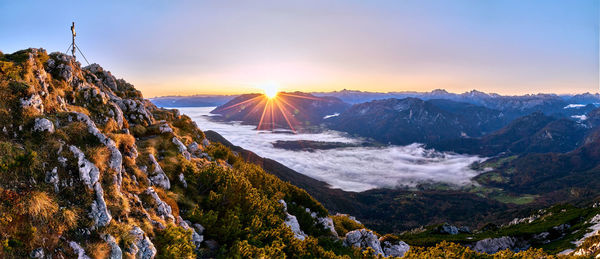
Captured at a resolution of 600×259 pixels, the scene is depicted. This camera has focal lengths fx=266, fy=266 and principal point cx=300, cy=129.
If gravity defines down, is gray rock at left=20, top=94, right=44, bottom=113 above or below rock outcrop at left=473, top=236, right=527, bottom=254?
above

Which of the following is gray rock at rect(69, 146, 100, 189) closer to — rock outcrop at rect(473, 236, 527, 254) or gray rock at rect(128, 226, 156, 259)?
gray rock at rect(128, 226, 156, 259)

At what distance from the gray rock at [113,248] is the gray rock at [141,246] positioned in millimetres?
698

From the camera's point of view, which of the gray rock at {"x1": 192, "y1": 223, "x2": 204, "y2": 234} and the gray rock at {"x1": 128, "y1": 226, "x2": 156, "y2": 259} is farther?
the gray rock at {"x1": 192, "y1": 223, "x2": 204, "y2": 234}

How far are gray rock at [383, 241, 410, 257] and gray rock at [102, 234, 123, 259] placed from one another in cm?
3918

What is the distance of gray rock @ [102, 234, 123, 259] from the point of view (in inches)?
491

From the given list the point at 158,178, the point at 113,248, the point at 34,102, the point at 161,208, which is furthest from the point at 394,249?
the point at 34,102

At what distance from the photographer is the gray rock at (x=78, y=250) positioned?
37.9 feet

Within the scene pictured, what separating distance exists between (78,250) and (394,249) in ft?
141

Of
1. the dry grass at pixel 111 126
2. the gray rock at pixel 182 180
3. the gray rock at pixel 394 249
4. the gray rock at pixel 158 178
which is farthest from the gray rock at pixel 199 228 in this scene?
the gray rock at pixel 394 249

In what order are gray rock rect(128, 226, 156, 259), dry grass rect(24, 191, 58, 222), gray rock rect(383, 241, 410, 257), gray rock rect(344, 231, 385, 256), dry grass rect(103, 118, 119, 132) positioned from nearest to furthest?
dry grass rect(24, 191, 58, 222) → gray rock rect(128, 226, 156, 259) → dry grass rect(103, 118, 119, 132) → gray rock rect(344, 231, 385, 256) → gray rock rect(383, 241, 410, 257)

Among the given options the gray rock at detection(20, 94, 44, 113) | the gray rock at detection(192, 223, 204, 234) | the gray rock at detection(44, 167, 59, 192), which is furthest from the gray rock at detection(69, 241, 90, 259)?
the gray rock at detection(20, 94, 44, 113)

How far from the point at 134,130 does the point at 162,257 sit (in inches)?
873

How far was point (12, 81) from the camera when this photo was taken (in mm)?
16547

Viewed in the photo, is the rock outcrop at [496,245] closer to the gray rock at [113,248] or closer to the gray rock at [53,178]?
the gray rock at [113,248]
